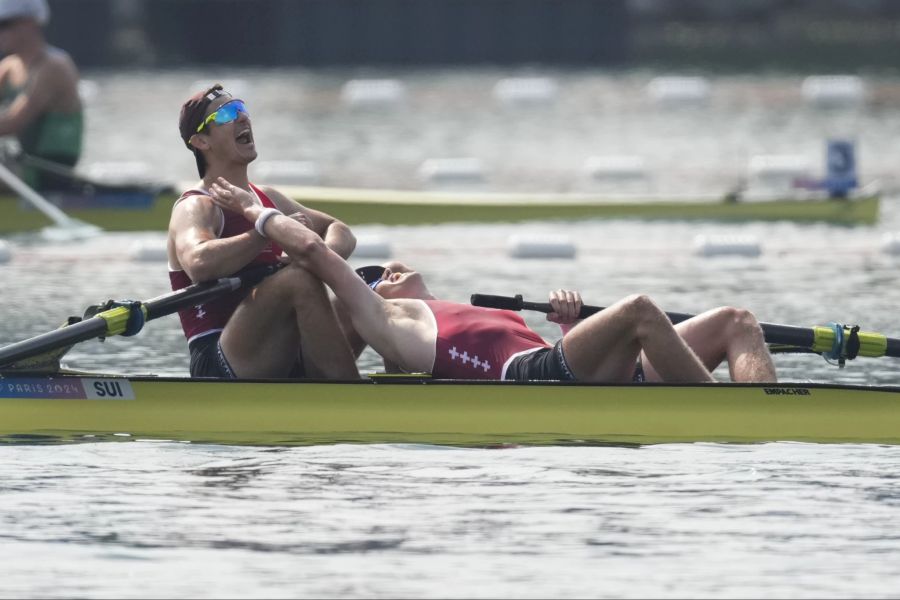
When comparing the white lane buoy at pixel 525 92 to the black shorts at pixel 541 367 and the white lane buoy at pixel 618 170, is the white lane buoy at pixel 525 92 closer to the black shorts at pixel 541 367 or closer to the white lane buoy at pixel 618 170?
the white lane buoy at pixel 618 170

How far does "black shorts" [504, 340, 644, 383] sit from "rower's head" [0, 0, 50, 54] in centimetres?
784

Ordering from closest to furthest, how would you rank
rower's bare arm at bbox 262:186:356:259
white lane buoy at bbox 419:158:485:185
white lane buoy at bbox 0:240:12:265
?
rower's bare arm at bbox 262:186:356:259 → white lane buoy at bbox 0:240:12:265 → white lane buoy at bbox 419:158:485:185

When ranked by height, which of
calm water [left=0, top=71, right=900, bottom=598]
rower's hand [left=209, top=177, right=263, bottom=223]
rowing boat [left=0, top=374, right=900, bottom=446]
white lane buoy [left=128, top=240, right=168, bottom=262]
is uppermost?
rower's hand [left=209, top=177, right=263, bottom=223]

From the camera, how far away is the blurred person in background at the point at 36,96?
1708 cm

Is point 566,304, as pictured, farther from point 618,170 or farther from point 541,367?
point 618,170

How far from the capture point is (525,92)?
1256 inches

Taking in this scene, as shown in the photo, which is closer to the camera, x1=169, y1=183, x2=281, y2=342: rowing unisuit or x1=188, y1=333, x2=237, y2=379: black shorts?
x1=188, y1=333, x2=237, y2=379: black shorts

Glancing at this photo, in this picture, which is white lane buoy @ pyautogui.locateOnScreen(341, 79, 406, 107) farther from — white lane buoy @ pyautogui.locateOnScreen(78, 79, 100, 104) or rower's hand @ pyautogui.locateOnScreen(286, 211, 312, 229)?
rower's hand @ pyautogui.locateOnScreen(286, 211, 312, 229)

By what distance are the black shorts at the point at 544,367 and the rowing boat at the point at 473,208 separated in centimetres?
819

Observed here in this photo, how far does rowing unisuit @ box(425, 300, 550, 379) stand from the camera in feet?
33.0

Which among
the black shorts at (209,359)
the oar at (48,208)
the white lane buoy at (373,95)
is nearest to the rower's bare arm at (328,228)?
the black shorts at (209,359)

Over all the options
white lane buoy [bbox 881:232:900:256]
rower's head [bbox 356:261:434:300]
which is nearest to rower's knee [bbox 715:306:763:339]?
rower's head [bbox 356:261:434:300]

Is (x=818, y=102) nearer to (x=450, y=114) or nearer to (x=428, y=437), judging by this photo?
(x=450, y=114)

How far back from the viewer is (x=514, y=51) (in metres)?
36.5
